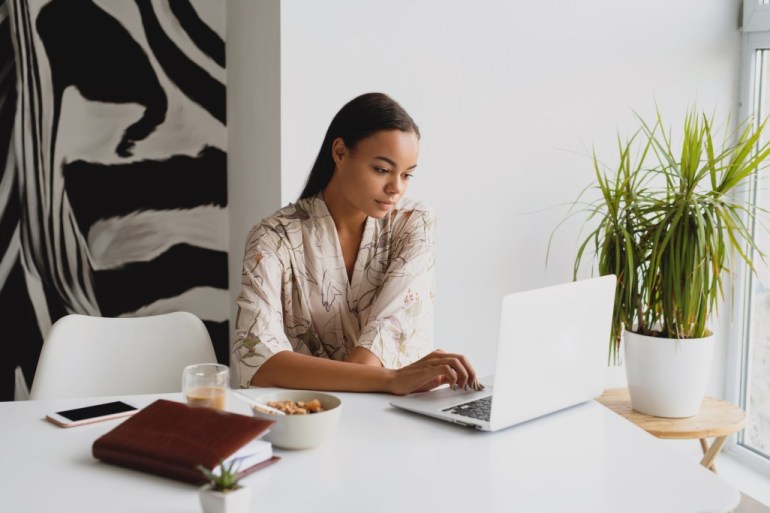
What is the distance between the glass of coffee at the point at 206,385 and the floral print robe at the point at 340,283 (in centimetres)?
50

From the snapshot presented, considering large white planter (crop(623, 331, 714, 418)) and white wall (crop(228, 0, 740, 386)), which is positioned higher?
white wall (crop(228, 0, 740, 386))

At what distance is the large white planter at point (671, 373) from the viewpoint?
267 cm

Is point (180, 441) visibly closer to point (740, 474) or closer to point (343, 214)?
point (343, 214)

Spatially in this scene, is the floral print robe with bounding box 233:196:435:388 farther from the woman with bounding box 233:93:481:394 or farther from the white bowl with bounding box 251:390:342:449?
the white bowl with bounding box 251:390:342:449

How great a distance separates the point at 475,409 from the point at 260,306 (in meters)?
0.61

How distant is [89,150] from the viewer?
10.6 ft

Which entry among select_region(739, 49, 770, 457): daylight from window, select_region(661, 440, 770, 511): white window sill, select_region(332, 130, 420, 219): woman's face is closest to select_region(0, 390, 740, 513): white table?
select_region(332, 130, 420, 219): woman's face

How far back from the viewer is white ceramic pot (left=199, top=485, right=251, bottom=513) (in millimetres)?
1124

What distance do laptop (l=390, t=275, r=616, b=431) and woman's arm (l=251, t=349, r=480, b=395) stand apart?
1.2 inches

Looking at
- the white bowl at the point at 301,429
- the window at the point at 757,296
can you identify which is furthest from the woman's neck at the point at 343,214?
the window at the point at 757,296

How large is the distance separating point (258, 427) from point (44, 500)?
12.4 inches

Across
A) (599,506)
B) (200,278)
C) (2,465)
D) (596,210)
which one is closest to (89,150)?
(200,278)

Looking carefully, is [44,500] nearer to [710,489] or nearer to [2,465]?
[2,465]

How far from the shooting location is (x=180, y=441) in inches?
52.0
